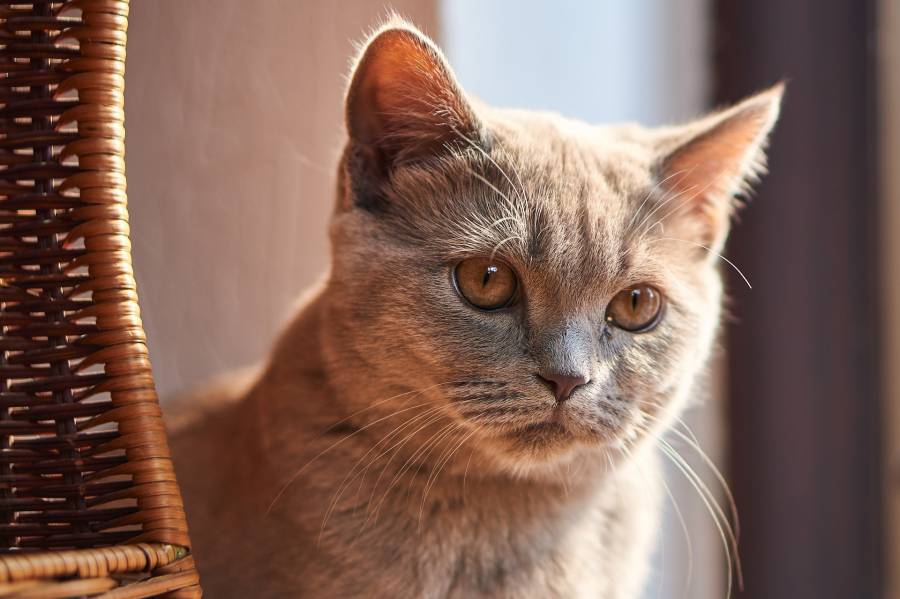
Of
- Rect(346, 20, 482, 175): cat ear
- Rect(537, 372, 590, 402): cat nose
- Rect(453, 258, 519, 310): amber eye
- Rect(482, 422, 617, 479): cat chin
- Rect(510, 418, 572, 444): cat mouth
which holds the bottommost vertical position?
Rect(482, 422, 617, 479): cat chin

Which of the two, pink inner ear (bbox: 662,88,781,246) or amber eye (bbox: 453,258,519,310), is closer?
amber eye (bbox: 453,258,519,310)

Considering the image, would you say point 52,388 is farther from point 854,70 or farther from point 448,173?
point 854,70

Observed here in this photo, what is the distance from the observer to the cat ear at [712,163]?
1.30 m

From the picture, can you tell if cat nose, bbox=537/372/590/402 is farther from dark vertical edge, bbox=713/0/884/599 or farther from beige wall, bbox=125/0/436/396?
dark vertical edge, bbox=713/0/884/599

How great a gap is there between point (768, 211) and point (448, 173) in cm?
109

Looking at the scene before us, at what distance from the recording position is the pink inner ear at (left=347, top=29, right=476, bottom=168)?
3.71ft

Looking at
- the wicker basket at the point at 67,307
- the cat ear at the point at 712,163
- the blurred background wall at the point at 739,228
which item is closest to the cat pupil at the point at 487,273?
the cat ear at the point at 712,163

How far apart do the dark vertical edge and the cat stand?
707 millimetres

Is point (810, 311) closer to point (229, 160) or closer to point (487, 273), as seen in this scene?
point (487, 273)

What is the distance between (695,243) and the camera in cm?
133

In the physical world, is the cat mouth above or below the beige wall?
below

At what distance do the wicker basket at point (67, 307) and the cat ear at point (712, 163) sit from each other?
76cm

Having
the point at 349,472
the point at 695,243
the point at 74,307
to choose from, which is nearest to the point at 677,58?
the point at 695,243

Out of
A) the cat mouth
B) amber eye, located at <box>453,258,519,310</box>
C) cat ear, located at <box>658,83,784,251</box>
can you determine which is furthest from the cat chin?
cat ear, located at <box>658,83,784,251</box>
